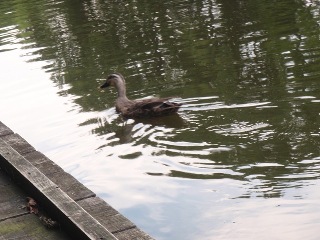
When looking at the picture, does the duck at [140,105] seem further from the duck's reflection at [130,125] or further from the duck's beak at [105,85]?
the duck's beak at [105,85]

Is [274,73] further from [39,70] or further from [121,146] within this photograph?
[39,70]

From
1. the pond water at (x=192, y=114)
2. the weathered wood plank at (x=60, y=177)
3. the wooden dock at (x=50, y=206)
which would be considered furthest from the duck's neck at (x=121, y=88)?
the wooden dock at (x=50, y=206)

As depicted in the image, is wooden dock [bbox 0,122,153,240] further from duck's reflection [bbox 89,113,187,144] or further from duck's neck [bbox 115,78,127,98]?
duck's neck [bbox 115,78,127,98]

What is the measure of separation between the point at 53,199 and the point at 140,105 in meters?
5.52

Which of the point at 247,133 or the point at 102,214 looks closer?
the point at 102,214

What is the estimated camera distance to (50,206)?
23.2 ft

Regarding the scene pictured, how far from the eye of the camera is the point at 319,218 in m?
7.87

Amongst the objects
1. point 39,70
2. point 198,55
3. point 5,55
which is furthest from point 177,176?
point 5,55

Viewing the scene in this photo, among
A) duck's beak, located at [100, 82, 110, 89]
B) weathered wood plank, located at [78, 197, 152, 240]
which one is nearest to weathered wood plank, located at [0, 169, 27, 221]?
weathered wood plank, located at [78, 197, 152, 240]

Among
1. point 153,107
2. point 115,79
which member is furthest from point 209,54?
point 153,107

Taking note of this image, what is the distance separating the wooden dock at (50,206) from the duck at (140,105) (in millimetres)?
3621

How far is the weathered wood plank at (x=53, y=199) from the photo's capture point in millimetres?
6332

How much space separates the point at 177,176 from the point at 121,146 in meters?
1.82

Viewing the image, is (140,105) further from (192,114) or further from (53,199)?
(53,199)
